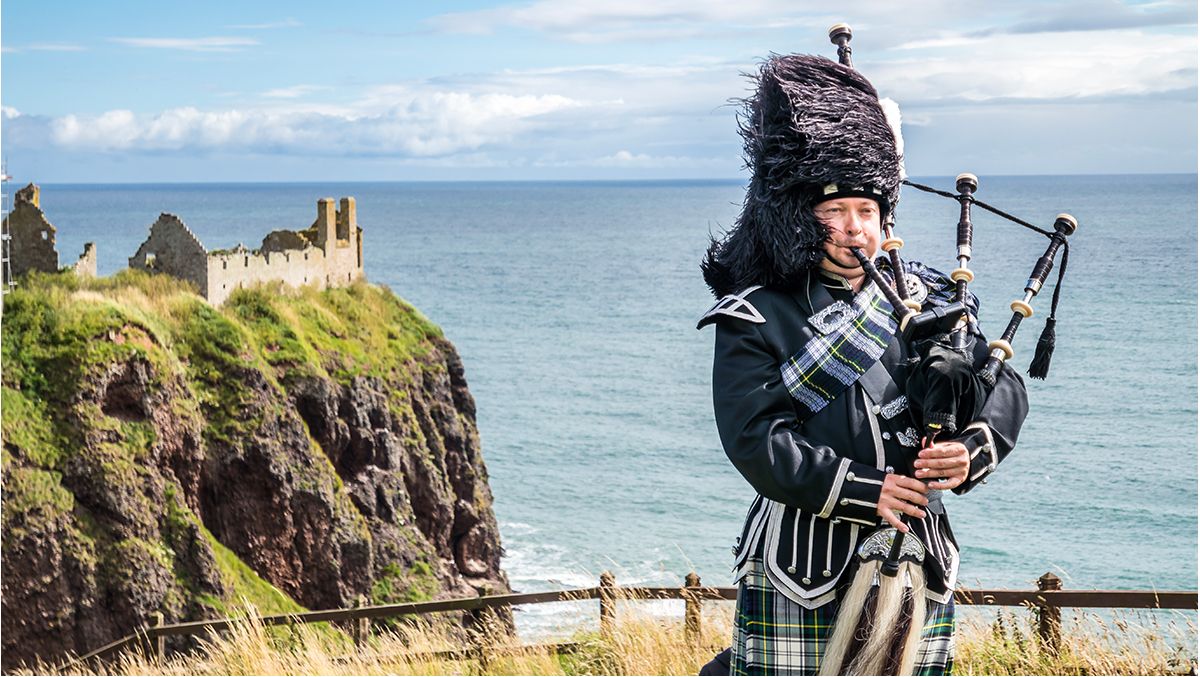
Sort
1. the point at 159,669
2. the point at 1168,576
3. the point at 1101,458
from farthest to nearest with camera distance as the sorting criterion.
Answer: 1. the point at 1101,458
2. the point at 1168,576
3. the point at 159,669

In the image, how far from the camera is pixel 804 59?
4.41 meters

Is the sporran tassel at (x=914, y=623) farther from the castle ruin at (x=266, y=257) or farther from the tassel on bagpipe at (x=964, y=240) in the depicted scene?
the castle ruin at (x=266, y=257)

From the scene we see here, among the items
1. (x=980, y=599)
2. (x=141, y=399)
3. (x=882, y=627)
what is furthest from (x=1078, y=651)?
(x=141, y=399)

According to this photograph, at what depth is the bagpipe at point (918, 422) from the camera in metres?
3.98

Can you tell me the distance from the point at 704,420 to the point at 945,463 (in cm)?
6821

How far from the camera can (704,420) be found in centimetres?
7181

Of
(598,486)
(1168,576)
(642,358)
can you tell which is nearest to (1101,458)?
(1168,576)

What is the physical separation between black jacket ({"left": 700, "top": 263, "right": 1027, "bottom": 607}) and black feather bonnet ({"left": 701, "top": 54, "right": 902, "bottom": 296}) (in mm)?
185

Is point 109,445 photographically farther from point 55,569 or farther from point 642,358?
point 642,358

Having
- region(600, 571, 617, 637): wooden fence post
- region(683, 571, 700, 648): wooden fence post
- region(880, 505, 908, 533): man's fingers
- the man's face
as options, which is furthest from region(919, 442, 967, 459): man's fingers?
region(600, 571, 617, 637): wooden fence post

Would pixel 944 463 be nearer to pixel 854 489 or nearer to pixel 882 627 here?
pixel 854 489

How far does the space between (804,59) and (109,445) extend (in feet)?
89.4

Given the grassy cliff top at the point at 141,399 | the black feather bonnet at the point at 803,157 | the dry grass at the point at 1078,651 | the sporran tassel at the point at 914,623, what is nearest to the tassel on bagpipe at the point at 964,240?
the black feather bonnet at the point at 803,157

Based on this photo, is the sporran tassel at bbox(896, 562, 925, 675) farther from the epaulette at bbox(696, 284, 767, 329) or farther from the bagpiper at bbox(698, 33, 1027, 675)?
the epaulette at bbox(696, 284, 767, 329)
